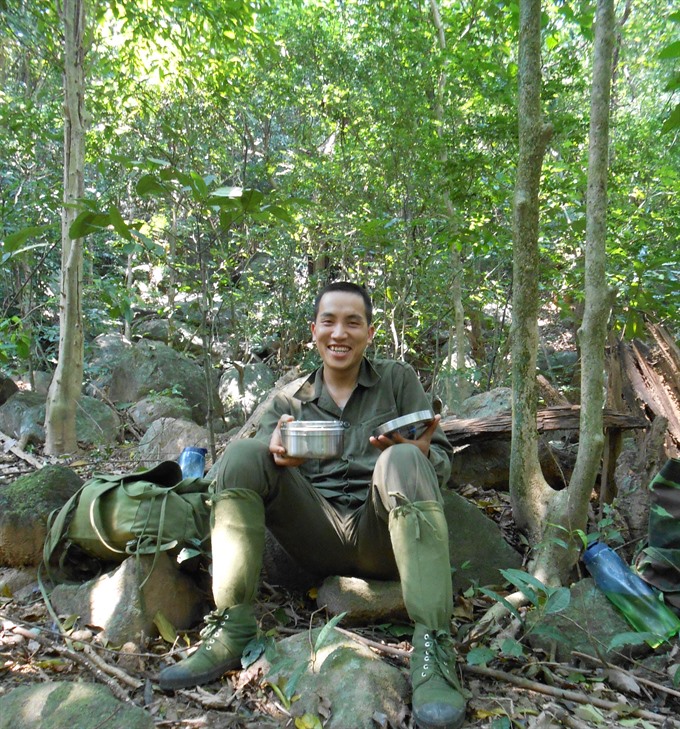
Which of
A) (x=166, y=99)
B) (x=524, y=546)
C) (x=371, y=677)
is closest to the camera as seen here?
(x=371, y=677)

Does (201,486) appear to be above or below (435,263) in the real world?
below

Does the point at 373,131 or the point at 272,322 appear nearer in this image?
the point at 373,131

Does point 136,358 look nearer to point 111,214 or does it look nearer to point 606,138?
point 111,214

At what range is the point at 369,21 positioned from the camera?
24.1 ft

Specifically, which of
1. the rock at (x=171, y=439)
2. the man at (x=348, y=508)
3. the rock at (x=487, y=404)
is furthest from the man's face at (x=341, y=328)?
the rock at (x=171, y=439)

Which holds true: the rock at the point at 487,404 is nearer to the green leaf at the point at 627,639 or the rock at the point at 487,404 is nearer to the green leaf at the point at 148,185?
the green leaf at the point at 627,639

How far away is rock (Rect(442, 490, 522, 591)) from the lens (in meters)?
2.93

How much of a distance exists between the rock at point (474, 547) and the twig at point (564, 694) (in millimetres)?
794

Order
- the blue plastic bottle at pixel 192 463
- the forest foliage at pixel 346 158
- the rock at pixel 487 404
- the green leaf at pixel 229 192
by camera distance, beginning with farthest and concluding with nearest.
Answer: the forest foliage at pixel 346 158
the rock at pixel 487 404
the blue plastic bottle at pixel 192 463
the green leaf at pixel 229 192

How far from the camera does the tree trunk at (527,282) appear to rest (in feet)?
9.50

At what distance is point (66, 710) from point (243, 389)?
762 cm

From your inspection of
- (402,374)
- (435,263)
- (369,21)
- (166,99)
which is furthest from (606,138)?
(166,99)

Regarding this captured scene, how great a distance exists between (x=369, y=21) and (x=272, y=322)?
15.8 feet

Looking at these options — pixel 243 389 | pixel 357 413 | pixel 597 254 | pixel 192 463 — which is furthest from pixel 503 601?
pixel 243 389
